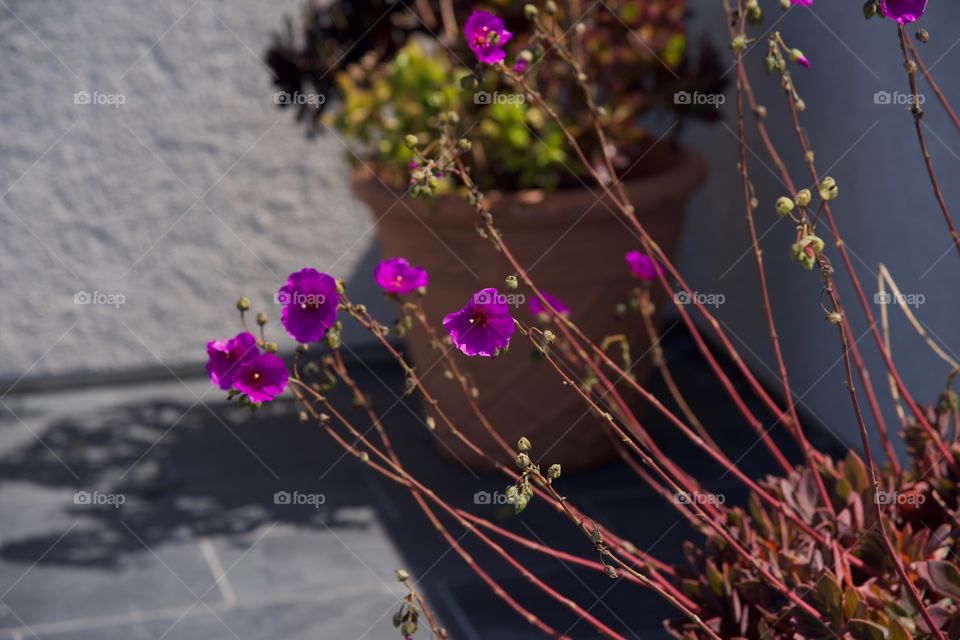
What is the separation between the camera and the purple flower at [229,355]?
1424 mm

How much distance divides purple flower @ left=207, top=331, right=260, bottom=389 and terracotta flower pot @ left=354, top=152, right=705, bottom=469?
56.6 inches

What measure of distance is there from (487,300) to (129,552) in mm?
1814

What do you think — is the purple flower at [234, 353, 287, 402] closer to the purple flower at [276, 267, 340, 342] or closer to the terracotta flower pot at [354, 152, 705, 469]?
the purple flower at [276, 267, 340, 342]

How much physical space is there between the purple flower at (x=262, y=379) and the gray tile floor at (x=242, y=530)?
112cm

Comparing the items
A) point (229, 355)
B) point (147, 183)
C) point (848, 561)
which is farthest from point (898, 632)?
point (147, 183)

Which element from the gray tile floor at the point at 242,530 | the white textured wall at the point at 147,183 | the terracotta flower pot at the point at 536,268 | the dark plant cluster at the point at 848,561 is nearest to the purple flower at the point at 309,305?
the dark plant cluster at the point at 848,561

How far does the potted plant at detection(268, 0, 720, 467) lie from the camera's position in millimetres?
2895

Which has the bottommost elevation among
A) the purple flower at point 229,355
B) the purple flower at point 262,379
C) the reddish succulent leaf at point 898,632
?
the reddish succulent leaf at point 898,632

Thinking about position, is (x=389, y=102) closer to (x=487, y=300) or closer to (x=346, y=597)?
(x=346, y=597)

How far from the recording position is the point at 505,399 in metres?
2.98

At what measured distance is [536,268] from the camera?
2896mm

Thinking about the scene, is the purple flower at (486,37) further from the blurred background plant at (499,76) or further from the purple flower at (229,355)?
the blurred background plant at (499,76)

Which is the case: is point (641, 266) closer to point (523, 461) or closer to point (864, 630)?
point (864, 630)

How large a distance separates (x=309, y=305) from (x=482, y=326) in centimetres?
26
